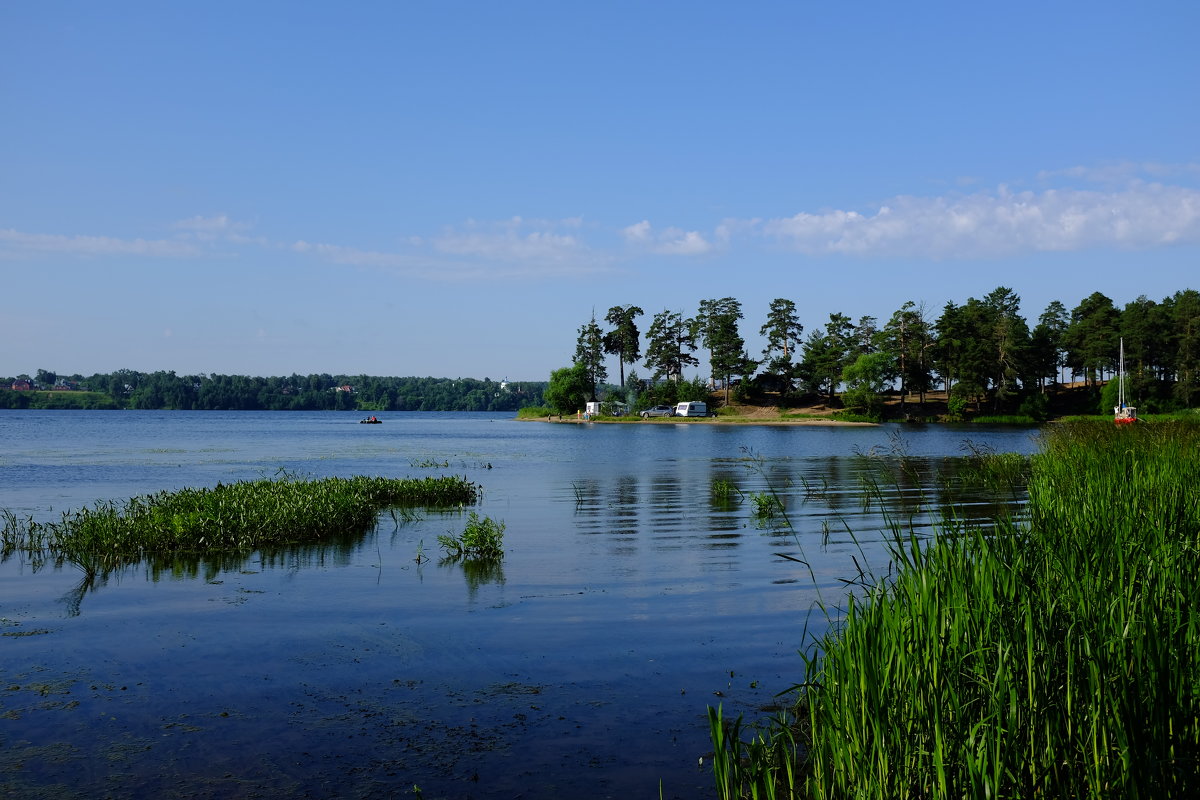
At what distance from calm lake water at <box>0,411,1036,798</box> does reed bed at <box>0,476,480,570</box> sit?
972mm

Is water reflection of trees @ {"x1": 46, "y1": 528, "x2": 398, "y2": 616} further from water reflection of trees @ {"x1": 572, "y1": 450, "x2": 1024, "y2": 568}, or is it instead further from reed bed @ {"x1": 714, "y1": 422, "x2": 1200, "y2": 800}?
reed bed @ {"x1": 714, "y1": 422, "x2": 1200, "y2": 800}

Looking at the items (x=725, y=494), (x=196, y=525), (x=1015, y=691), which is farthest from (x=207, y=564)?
(x=725, y=494)

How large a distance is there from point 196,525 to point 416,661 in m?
10.8

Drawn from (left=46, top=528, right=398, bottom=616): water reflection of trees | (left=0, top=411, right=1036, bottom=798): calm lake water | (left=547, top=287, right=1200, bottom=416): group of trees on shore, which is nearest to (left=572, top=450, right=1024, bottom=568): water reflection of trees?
(left=0, top=411, right=1036, bottom=798): calm lake water

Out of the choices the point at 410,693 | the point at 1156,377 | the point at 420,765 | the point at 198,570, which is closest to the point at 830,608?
the point at 410,693

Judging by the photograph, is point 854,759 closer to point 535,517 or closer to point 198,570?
point 198,570

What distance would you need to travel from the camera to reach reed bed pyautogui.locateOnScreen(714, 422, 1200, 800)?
4852mm

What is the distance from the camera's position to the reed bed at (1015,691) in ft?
15.9

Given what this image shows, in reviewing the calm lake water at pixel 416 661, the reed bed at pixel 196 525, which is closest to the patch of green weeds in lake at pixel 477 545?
the calm lake water at pixel 416 661

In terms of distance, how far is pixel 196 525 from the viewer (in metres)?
19.7

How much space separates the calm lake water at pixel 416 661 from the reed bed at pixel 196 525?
0.97 metres

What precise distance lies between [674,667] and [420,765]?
12.8ft

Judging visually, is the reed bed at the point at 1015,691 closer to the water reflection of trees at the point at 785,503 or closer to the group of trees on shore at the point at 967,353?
Result: the water reflection of trees at the point at 785,503

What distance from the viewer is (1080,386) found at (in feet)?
422
